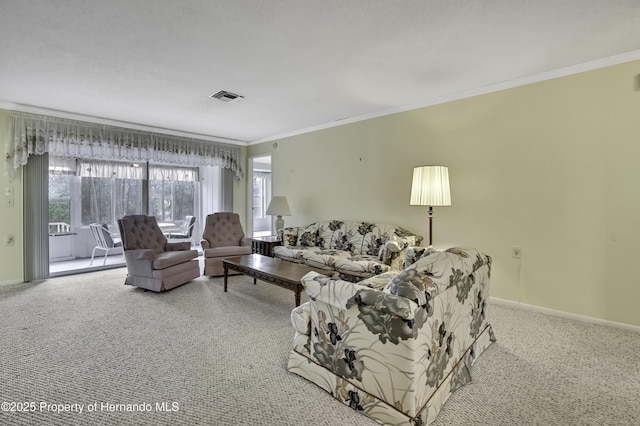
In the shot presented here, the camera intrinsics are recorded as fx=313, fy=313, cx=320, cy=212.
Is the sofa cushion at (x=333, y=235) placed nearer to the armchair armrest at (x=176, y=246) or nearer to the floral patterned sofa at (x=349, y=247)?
the floral patterned sofa at (x=349, y=247)

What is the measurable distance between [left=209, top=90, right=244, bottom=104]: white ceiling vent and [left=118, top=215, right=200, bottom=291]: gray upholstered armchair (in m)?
2.05

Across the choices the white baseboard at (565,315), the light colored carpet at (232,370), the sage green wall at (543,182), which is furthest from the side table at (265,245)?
the white baseboard at (565,315)

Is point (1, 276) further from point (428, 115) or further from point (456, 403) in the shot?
point (428, 115)

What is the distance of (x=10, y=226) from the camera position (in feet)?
13.6

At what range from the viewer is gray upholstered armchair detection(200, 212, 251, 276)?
4547 millimetres

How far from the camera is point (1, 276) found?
411 centimetres

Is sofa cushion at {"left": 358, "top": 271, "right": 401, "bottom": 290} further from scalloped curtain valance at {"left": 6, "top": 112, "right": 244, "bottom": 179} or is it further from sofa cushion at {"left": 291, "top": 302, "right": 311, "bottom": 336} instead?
scalloped curtain valance at {"left": 6, "top": 112, "right": 244, "bottom": 179}

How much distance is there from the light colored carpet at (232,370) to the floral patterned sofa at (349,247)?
2.73 feet

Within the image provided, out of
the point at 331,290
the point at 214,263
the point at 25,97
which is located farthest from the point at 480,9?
the point at 25,97

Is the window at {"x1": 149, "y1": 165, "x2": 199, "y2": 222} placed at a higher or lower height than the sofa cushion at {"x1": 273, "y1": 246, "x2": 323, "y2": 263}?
higher

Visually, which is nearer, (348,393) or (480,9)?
(348,393)

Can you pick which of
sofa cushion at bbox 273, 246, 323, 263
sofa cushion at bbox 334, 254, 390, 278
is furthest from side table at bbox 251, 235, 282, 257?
sofa cushion at bbox 334, 254, 390, 278

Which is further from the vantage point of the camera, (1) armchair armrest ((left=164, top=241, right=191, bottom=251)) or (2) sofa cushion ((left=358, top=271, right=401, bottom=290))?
(1) armchair armrest ((left=164, top=241, right=191, bottom=251))

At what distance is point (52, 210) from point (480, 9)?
6669 mm
